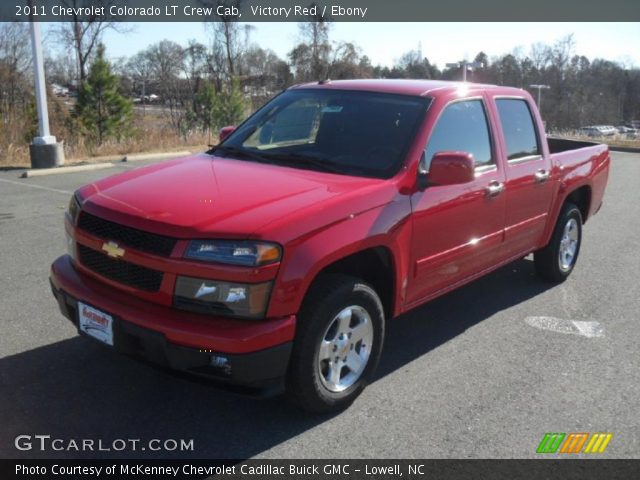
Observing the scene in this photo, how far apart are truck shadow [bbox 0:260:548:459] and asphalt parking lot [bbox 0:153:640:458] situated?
0.03 ft

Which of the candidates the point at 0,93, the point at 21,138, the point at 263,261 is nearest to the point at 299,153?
the point at 263,261

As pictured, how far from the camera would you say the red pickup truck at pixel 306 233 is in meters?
3.06

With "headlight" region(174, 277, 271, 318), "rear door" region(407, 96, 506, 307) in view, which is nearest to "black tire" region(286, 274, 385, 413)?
"headlight" region(174, 277, 271, 318)

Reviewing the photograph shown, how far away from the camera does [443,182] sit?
3914 millimetres

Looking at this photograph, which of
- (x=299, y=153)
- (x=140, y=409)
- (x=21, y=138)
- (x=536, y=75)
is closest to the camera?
(x=140, y=409)

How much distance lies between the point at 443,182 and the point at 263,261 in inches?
56.3

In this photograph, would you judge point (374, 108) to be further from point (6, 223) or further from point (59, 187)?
point (59, 187)

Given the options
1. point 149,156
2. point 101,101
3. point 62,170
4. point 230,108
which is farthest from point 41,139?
point 101,101

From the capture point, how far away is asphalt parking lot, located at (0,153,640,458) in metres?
3.30

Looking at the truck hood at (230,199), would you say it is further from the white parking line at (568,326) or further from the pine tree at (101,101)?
the pine tree at (101,101)

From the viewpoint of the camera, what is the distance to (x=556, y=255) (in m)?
6.00
